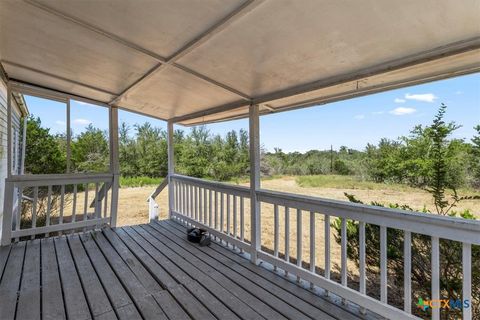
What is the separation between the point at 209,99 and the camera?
333 cm

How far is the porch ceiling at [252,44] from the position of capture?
140cm

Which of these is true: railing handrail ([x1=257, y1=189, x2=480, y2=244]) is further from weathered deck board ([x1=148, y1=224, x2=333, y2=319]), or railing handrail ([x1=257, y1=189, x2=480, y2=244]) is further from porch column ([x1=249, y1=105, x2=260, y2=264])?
weathered deck board ([x1=148, y1=224, x2=333, y2=319])

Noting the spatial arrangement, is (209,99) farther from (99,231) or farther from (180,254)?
(99,231)

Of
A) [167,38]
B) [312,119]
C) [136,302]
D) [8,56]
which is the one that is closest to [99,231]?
[136,302]

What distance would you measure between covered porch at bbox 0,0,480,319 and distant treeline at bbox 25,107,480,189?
51 cm

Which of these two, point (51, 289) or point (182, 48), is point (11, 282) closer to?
point (51, 289)

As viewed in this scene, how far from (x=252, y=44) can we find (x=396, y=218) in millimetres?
1690

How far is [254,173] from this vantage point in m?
3.12

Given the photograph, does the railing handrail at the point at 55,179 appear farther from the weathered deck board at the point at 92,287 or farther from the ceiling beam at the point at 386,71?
the ceiling beam at the point at 386,71

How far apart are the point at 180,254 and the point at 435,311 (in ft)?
8.81

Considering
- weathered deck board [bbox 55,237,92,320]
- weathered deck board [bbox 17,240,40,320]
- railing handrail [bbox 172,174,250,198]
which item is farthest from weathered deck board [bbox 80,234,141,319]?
railing handrail [bbox 172,174,250,198]

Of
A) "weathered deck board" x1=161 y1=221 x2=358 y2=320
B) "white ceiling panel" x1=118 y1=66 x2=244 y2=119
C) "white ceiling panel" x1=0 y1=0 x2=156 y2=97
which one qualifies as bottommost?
"weathered deck board" x1=161 y1=221 x2=358 y2=320

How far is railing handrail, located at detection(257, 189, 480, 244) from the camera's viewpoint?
5.16 ft

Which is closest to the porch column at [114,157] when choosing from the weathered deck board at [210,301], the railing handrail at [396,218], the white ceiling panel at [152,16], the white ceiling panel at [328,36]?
the weathered deck board at [210,301]
